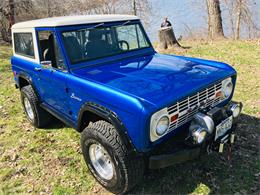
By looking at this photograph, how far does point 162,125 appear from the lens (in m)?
2.84

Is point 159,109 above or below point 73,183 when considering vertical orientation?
above

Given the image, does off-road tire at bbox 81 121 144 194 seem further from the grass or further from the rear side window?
A: the rear side window

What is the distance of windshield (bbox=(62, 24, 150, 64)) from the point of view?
377 cm

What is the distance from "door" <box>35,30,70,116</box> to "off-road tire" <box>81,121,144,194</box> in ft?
2.73

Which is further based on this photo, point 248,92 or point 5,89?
point 5,89

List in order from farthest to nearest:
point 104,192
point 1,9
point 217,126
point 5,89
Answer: point 1,9
point 5,89
point 104,192
point 217,126

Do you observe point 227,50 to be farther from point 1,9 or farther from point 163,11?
point 163,11

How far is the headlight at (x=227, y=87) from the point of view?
3.58 meters

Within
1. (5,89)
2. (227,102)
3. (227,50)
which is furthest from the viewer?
(227,50)

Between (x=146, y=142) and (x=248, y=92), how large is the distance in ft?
12.9

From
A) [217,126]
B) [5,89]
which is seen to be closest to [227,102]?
[217,126]

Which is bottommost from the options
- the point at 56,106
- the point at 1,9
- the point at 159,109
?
the point at 56,106

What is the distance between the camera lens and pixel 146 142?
2.76m

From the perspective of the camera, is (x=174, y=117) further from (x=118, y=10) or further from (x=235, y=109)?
(x=118, y=10)
